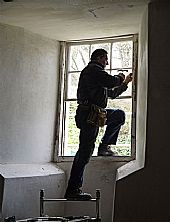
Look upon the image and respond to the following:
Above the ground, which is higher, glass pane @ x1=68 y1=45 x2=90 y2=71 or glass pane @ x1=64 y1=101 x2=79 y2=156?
glass pane @ x1=68 y1=45 x2=90 y2=71

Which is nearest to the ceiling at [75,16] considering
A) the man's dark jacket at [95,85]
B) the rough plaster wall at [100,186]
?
the man's dark jacket at [95,85]

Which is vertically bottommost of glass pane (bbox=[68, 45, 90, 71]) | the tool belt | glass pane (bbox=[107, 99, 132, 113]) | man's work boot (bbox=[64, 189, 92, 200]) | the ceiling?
man's work boot (bbox=[64, 189, 92, 200])

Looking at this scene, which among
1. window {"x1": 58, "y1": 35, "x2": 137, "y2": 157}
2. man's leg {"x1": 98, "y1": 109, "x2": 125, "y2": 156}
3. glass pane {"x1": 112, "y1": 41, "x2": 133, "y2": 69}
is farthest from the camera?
glass pane {"x1": 112, "y1": 41, "x2": 133, "y2": 69}

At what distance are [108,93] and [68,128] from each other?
0.64m

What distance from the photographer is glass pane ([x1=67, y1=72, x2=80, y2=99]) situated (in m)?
3.84

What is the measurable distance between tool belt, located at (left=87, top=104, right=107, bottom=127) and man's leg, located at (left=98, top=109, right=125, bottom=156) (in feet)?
0.90

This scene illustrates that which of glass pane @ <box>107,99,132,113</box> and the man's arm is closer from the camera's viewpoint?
the man's arm

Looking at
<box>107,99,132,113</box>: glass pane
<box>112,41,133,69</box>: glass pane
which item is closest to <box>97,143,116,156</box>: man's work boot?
<box>107,99,132,113</box>: glass pane

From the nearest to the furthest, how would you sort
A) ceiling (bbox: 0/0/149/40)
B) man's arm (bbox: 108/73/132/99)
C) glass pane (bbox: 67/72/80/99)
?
1. ceiling (bbox: 0/0/149/40)
2. man's arm (bbox: 108/73/132/99)
3. glass pane (bbox: 67/72/80/99)

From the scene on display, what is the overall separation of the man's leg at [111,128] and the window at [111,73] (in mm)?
96

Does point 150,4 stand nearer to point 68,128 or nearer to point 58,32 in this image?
point 58,32

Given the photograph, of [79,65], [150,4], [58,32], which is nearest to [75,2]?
[150,4]

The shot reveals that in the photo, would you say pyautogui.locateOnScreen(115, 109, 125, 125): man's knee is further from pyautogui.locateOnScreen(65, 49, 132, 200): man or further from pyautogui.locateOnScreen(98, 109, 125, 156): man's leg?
pyautogui.locateOnScreen(65, 49, 132, 200): man

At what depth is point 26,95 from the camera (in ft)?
11.6
